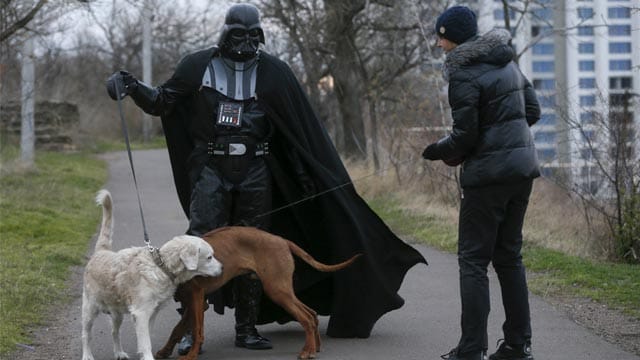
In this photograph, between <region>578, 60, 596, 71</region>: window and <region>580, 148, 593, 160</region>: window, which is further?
<region>578, 60, 596, 71</region>: window

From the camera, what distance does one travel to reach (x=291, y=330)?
26.3 feet

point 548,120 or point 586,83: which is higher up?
point 586,83

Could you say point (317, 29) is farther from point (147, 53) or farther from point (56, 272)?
point (147, 53)

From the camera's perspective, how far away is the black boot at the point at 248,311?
23.8 feet

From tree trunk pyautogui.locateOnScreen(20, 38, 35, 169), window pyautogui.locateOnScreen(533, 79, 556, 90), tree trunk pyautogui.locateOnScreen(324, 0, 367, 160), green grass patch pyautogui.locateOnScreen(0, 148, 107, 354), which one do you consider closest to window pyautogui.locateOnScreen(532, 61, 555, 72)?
window pyautogui.locateOnScreen(533, 79, 556, 90)

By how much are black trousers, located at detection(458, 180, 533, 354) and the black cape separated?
122cm

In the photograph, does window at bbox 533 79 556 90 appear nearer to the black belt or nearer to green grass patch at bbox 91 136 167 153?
the black belt

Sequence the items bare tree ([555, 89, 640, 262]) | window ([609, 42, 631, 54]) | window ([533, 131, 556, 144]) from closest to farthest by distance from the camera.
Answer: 1. bare tree ([555, 89, 640, 262])
2. window ([533, 131, 556, 144])
3. window ([609, 42, 631, 54])

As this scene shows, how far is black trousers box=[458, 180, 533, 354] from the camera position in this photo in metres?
6.27

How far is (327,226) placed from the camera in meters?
7.66

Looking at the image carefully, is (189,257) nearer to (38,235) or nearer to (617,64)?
(38,235)

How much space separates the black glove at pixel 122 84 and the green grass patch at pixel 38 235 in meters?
2.10

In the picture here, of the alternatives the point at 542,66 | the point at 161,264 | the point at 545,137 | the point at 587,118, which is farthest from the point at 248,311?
the point at 542,66

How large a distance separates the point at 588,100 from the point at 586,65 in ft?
19.5
